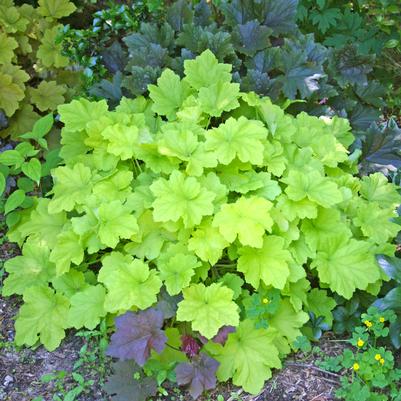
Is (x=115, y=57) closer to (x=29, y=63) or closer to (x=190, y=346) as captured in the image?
(x=29, y=63)

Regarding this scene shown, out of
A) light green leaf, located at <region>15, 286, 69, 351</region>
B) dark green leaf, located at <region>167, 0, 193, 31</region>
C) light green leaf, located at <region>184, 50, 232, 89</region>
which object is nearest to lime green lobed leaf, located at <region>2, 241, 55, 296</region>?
light green leaf, located at <region>15, 286, 69, 351</region>

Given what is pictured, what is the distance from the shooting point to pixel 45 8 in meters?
3.74

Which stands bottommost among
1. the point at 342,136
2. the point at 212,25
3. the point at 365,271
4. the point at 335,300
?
the point at 335,300

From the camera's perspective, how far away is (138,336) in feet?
8.20

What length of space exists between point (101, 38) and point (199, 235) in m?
1.79

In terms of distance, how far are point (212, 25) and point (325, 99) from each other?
2.91ft

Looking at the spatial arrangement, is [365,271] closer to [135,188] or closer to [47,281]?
[135,188]

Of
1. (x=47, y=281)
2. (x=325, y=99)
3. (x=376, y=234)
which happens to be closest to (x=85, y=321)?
(x=47, y=281)

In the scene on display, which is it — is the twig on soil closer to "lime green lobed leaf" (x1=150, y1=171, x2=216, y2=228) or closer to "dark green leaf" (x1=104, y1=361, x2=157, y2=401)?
"dark green leaf" (x1=104, y1=361, x2=157, y2=401)

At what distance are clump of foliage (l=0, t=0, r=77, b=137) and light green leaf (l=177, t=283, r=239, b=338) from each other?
1846 mm

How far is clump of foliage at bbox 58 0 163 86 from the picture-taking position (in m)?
3.68

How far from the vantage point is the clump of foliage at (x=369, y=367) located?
2.51 metres

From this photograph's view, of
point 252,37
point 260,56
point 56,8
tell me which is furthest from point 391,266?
point 56,8

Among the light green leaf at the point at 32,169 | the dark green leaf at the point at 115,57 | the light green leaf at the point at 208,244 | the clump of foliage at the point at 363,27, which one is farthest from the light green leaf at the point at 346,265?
the dark green leaf at the point at 115,57
